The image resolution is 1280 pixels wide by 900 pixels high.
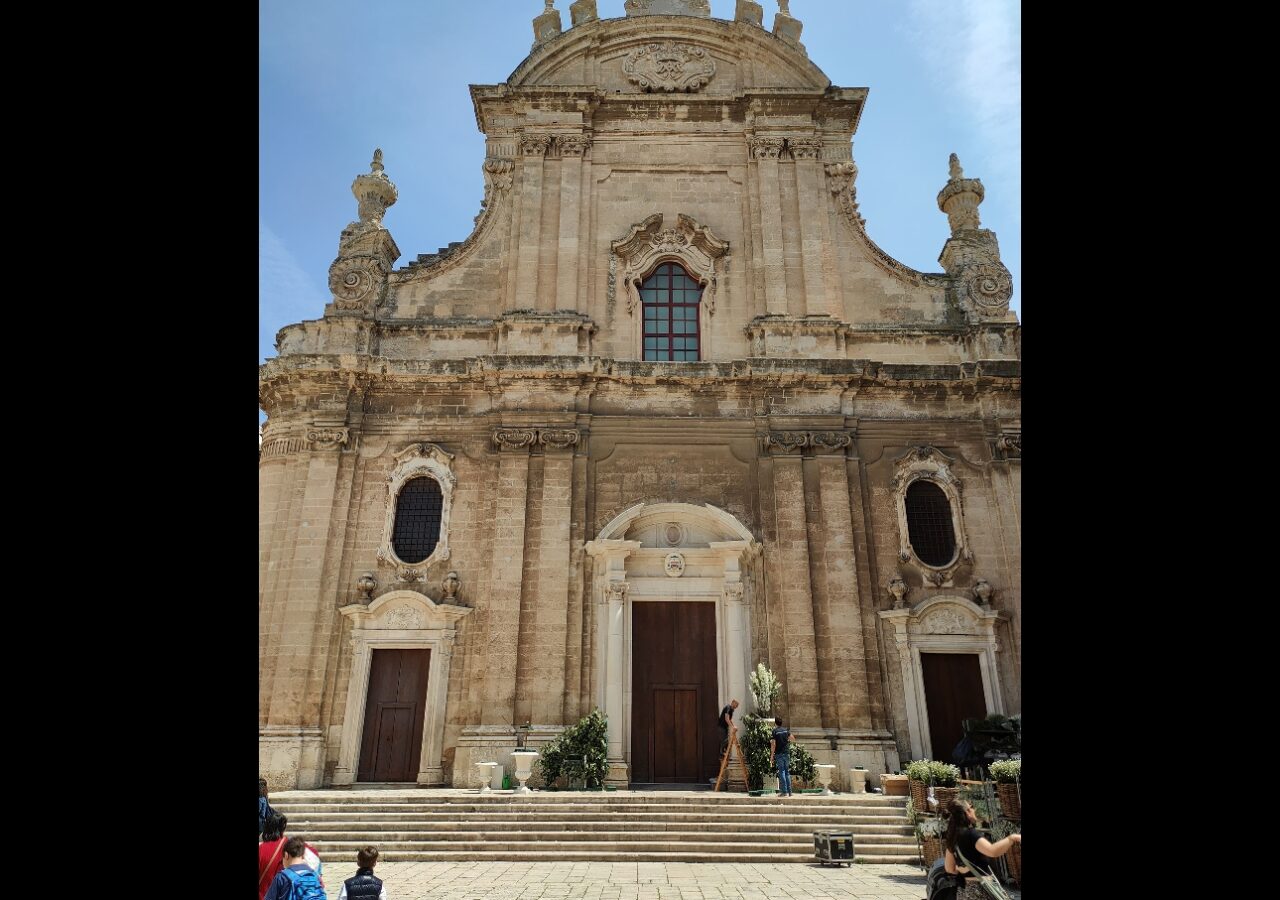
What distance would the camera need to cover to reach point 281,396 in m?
17.8

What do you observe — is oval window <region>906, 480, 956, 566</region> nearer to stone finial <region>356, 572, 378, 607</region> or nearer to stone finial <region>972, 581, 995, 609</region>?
stone finial <region>972, 581, 995, 609</region>

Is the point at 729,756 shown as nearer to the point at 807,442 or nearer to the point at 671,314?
the point at 807,442

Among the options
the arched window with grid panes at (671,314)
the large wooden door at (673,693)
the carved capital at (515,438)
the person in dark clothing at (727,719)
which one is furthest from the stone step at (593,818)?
the arched window with grid panes at (671,314)

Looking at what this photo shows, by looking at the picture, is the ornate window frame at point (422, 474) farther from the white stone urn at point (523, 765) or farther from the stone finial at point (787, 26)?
the stone finial at point (787, 26)

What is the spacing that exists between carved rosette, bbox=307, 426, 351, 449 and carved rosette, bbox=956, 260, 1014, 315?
1441cm

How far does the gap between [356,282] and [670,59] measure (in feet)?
33.7

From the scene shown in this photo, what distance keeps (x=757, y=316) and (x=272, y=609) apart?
12.3 meters

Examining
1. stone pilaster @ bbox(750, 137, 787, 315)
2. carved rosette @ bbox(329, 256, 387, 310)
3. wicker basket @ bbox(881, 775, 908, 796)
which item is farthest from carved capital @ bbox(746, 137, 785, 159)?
wicker basket @ bbox(881, 775, 908, 796)

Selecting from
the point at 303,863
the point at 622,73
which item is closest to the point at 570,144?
the point at 622,73

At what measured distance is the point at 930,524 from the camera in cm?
1745

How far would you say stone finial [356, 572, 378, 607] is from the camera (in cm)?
1620

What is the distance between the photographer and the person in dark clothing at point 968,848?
567 centimetres

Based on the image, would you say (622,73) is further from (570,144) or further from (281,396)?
(281,396)

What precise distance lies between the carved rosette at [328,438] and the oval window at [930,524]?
12.3 meters
